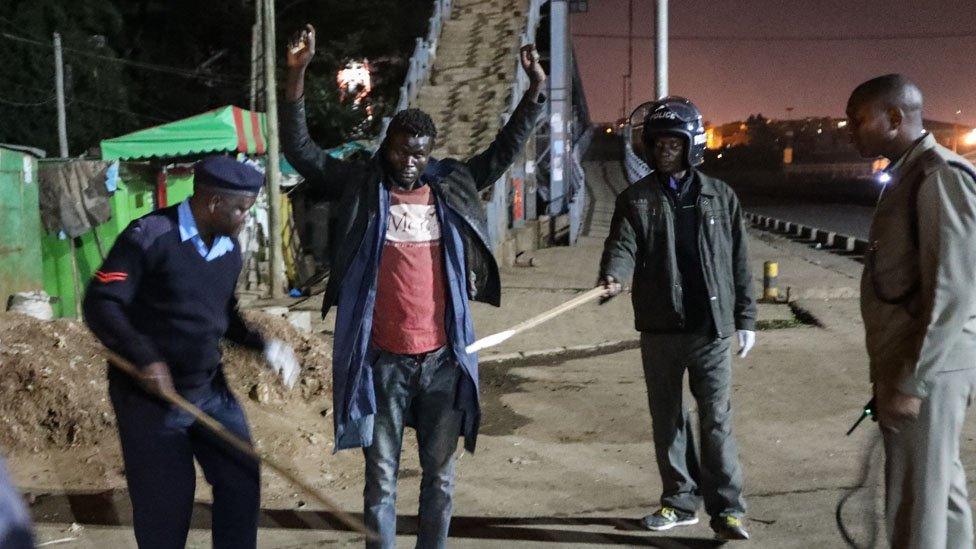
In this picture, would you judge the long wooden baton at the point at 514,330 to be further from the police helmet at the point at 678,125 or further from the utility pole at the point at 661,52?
the utility pole at the point at 661,52

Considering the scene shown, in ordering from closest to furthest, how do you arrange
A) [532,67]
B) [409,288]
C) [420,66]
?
[409,288] → [532,67] → [420,66]

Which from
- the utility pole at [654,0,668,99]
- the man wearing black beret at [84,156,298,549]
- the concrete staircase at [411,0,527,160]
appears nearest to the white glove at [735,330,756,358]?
the man wearing black beret at [84,156,298,549]

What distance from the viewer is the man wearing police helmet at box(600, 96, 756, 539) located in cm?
483

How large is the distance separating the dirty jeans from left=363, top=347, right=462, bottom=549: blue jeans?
1227 millimetres

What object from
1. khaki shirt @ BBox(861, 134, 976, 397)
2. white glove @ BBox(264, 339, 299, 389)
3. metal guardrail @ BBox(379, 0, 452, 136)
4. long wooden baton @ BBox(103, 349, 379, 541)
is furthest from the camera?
metal guardrail @ BBox(379, 0, 452, 136)

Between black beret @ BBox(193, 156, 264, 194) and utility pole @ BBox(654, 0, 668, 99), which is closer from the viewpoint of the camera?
black beret @ BBox(193, 156, 264, 194)

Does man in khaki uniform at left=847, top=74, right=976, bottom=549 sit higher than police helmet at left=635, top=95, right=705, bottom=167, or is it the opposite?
police helmet at left=635, top=95, right=705, bottom=167

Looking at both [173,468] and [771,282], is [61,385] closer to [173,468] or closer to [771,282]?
[173,468]

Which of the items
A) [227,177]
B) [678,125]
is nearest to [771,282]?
[678,125]

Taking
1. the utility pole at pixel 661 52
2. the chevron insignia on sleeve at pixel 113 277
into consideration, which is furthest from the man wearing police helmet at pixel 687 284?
the utility pole at pixel 661 52

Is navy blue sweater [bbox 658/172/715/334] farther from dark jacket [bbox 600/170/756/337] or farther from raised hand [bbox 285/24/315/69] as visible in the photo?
raised hand [bbox 285/24/315/69]

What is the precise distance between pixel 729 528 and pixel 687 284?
1.19m

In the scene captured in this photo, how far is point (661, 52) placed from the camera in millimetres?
13219

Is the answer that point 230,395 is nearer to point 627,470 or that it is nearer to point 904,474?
point 904,474
